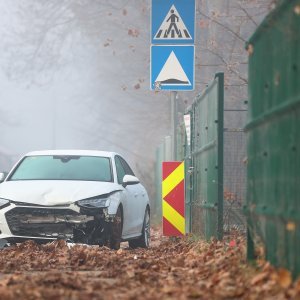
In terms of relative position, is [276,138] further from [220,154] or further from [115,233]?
[115,233]

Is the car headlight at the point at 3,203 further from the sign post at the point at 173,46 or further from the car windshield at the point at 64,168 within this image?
the sign post at the point at 173,46

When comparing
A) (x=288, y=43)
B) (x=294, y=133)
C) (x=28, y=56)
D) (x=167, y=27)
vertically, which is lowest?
(x=294, y=133)

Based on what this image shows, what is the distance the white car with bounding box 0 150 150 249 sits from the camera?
1388 cm

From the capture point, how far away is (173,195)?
16.6 meters

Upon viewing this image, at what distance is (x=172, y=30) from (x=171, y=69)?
58cm

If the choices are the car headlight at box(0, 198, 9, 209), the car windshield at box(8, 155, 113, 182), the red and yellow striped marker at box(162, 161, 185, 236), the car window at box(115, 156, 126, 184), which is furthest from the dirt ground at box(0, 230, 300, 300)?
the red and yellow striped marker at box(162, 161, 185, 236)

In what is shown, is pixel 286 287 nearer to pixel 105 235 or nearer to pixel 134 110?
pixel 105 235

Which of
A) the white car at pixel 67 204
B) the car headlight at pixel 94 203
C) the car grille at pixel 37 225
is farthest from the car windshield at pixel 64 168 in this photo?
the car grille at pixel 37 225

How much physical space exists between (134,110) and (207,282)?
3422 centimetres

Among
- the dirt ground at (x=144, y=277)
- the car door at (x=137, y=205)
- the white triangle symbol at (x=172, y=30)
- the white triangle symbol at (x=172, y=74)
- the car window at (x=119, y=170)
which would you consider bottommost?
the dirt ground at (x=144, y=277)

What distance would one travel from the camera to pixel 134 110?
1650 inches

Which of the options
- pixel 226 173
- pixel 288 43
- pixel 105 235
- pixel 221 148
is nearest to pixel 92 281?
pixel 288 43

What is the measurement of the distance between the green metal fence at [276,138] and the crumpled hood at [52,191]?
520 centimetres

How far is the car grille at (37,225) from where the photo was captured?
45.5ft
